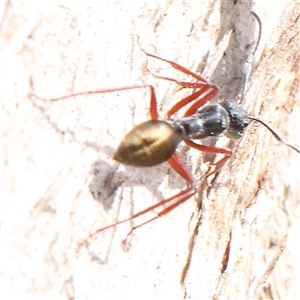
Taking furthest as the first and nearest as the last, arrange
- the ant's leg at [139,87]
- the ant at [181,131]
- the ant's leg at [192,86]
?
1. the ant's leg at [192,86]
2. the ant at [181,131]
3. the ant's leg at [139,87]

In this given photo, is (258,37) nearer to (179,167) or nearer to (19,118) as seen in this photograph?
(179,167)

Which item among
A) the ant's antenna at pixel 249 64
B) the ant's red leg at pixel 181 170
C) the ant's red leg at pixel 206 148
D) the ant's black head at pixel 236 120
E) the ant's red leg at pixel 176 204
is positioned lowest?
the ant's red leg at pixel 176 204

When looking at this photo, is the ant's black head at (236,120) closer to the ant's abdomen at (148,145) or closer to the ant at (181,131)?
the ant at (181,131)

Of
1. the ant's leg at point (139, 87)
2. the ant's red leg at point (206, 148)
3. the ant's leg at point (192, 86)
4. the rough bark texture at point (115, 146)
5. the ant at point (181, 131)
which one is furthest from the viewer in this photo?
the ant's red leg at point (206, 148)

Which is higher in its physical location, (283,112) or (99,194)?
(283,112)

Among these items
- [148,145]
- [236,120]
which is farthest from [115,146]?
[236,120]

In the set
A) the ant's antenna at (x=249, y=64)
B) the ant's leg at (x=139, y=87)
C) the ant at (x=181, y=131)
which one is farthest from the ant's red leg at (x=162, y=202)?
the ant's antenna at (x=249, y=64)

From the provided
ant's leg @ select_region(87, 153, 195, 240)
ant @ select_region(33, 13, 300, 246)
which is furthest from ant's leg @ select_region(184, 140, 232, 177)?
ant's leg @ select_region(87, 153, 195, 240)

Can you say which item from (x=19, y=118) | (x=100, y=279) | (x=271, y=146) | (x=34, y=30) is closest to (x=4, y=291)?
(x=100, y=279)
